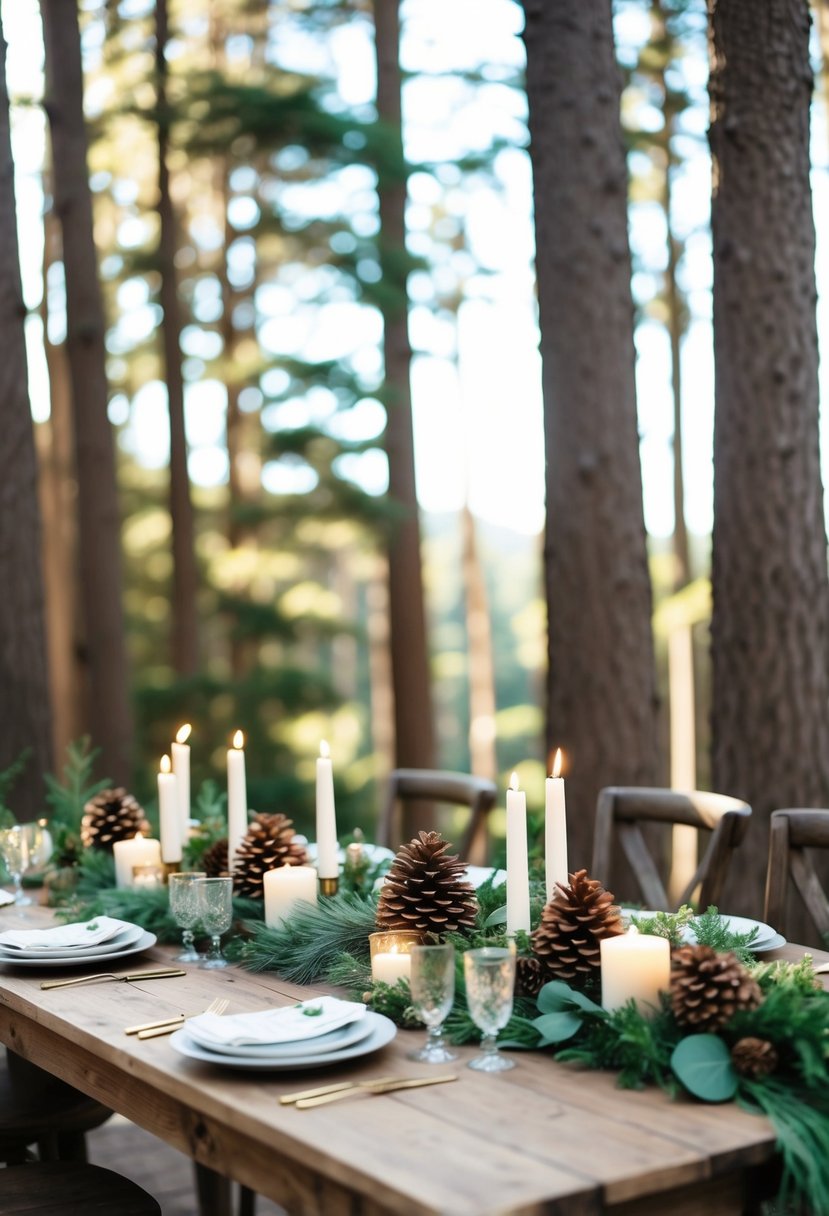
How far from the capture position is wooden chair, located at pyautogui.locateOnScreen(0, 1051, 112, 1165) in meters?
2.59

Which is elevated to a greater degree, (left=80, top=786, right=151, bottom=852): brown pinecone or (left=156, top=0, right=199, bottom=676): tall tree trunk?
(left=156, top=0, right=199, bottom=676): tall tree trunk

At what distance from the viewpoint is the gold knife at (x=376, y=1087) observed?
150cm

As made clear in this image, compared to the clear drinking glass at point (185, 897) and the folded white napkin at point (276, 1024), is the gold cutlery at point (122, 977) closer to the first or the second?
the clear drinking glass at point (185, 897)

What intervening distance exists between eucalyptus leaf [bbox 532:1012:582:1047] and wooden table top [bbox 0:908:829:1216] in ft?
0.10

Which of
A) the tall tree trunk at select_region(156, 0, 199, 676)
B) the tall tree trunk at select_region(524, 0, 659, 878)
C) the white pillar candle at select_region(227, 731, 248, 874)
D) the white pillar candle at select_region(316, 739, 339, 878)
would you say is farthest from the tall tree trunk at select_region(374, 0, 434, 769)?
the white pillar candle at select_region(316, 739, 339, 878)

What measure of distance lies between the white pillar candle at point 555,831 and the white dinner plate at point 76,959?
738 millimetres

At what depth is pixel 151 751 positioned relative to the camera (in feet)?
31.5

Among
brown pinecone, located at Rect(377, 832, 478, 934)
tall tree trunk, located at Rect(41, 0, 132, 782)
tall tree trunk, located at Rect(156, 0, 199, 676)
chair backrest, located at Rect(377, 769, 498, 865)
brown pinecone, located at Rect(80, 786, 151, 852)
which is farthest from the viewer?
tall tree trunk, located at Rect(156, 0, 199, 676)

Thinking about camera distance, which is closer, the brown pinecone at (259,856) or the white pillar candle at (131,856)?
the brown pinecone at (259,856)

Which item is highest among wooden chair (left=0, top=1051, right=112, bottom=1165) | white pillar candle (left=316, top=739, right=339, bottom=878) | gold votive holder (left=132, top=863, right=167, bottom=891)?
white pillar candle (left=316, top=739, right=339, bottom=878)

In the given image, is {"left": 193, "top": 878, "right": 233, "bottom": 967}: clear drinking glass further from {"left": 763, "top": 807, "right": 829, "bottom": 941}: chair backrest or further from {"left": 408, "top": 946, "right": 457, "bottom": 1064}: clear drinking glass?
{"left": 763, "top": 807, "right": 829, "bottom": 941}: chair backrest

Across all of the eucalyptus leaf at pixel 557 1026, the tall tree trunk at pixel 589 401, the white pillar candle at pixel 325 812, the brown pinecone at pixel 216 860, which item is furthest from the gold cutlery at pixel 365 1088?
the tall tree trunk at pixel 589 401

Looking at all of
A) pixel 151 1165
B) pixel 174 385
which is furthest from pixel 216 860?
pixel 174 385

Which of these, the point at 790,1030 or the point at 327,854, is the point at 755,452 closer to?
the point at 327,854
